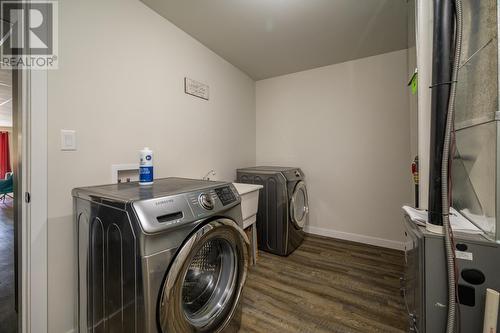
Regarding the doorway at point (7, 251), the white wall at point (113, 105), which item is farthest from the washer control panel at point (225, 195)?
the doorway at point (7, 251)

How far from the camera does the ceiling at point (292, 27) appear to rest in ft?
5.28

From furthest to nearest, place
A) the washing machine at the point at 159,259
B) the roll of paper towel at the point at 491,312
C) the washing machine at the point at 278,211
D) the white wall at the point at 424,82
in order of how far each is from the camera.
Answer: the washing machine at the point at 278,211
the white wall at the point at 424,82
the washing machine at the point at 159,259
the roll of paper towel at the point at 491,312

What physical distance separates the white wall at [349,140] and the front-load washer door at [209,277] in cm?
191

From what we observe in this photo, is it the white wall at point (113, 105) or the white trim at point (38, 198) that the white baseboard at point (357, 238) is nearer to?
the white wall at point (113, 105)

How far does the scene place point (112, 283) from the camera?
91cm

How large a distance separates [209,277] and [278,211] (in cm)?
119

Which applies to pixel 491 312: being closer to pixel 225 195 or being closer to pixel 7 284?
pixel 225 195

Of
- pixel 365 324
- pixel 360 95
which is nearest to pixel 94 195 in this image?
pixel 365 324

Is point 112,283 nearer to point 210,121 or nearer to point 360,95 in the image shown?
point 210,121

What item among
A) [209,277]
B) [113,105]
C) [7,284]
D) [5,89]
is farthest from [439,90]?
[5,89]

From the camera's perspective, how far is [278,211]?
2.25m

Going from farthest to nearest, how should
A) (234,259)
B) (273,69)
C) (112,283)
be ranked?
1. (273,69)
2. (234,259)
3. (112,283)

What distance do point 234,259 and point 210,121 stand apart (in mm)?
1574

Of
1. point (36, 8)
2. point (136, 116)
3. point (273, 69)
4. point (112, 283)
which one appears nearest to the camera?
point (112, 283)
